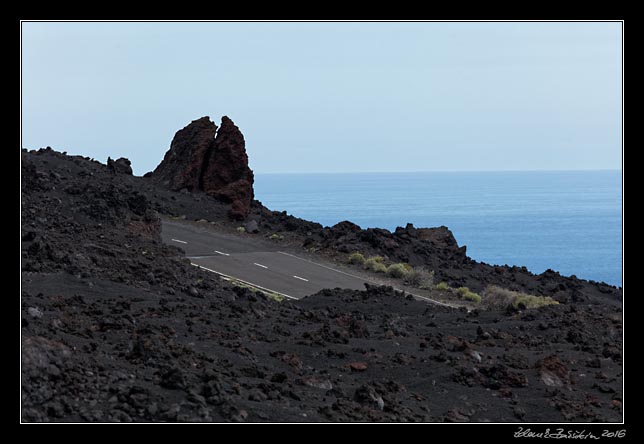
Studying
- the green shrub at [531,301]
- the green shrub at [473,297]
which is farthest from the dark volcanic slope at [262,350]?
the green shrub at [473,297]

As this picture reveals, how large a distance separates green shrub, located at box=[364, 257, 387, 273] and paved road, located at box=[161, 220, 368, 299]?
3.92 ft

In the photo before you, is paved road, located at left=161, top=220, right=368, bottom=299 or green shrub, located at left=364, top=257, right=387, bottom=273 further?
green shrub, located at left=364, top=257, right=387, bottom=273

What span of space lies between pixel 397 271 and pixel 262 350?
1581 cm

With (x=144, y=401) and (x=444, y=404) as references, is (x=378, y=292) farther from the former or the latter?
(x=144, y=401)

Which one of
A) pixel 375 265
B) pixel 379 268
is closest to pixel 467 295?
pixel 379 268

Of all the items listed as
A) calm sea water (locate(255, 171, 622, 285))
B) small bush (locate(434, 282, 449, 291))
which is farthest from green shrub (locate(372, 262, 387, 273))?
calm sea water (locate(255, 171, 622, 285))

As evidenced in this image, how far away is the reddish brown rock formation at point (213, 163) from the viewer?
36.9 meters

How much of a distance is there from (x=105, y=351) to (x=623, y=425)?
6.40 meters

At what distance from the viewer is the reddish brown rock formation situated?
36906 mm

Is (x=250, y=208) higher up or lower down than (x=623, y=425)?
higher up

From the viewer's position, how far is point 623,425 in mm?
9805

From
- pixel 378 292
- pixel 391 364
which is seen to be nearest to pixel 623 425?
pixel 391 364

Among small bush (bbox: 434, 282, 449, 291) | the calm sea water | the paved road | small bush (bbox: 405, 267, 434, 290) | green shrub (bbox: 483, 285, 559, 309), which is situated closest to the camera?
green shrub (bbox: 483, 285, 559, 309)

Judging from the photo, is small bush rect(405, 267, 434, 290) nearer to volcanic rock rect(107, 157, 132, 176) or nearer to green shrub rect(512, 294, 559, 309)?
green shrub rect(512, 294, 559, 309)
